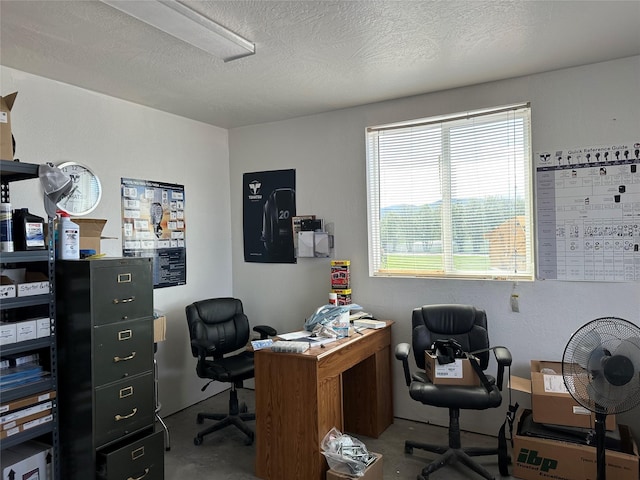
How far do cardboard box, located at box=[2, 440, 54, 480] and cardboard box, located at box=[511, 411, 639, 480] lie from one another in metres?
2.70

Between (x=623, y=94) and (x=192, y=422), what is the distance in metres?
4.01

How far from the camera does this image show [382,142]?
3.79m

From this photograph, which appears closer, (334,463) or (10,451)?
(10,451)

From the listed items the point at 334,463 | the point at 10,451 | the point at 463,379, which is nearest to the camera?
the point at 10,451

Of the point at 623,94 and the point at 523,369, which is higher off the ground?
the point at 623,94

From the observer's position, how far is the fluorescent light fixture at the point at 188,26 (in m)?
1.99

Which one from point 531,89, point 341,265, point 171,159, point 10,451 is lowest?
point 10,451

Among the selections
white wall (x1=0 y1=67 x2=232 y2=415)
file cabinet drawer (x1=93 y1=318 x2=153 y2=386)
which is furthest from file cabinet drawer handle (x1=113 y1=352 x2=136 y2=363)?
white wall (x1=0 y1=67 x2=232 y2=415)

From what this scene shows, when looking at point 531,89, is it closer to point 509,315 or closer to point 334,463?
point 509,315

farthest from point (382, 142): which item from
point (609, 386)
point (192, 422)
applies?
point (192, 422)

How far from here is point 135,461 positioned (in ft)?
8.21

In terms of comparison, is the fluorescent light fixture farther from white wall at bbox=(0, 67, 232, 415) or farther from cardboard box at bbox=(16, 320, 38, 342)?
cardboard box at bbox=(16, 320, 38, 342)

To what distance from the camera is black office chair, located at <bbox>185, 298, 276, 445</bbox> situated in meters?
3.28

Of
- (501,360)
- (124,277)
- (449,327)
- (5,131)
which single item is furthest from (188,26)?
(501,360)
